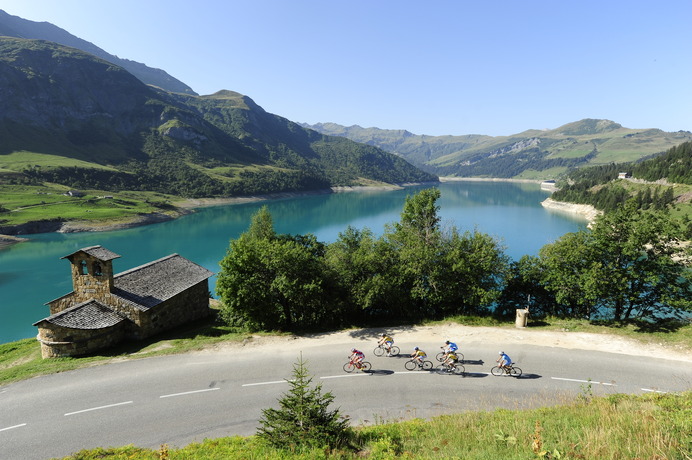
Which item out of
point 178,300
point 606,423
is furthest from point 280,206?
point 606,423

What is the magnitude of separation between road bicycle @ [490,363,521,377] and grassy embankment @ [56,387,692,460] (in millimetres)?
5374

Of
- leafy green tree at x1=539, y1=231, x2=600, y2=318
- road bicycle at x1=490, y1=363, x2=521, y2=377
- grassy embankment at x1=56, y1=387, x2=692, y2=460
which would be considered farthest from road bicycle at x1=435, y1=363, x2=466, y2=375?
leafy green tree at x1=539, y1=231, x2=600, y2=318

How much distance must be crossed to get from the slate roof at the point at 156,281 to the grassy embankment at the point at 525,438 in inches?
689

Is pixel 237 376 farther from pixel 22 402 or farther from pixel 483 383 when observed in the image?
pixel 483 383

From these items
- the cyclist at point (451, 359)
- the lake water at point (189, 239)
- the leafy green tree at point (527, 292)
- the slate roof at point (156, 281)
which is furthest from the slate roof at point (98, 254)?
the leafy green tree at point (527, 292)

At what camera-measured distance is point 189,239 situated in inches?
4235

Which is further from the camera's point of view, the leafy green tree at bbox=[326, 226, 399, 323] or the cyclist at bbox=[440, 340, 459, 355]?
the leafy green tree at bbox=[326, 226, 399, 323]

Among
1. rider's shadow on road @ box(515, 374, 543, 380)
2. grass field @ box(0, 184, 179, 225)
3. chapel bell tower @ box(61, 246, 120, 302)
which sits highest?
chapel bell tower @ box(61, 246, 120, 302)

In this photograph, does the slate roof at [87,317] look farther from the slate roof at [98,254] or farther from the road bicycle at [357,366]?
the road bicycle at [357,366]

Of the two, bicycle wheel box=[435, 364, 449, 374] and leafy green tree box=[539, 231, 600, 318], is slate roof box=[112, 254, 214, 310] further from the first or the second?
leafy green tree box=[539, 231, 600, 318]

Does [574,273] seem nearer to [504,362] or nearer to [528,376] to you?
[528,376]

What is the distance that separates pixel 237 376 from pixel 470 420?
1446cm

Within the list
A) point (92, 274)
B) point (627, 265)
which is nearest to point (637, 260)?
point (627, 265)

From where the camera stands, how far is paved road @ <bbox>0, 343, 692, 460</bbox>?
16094 mm
